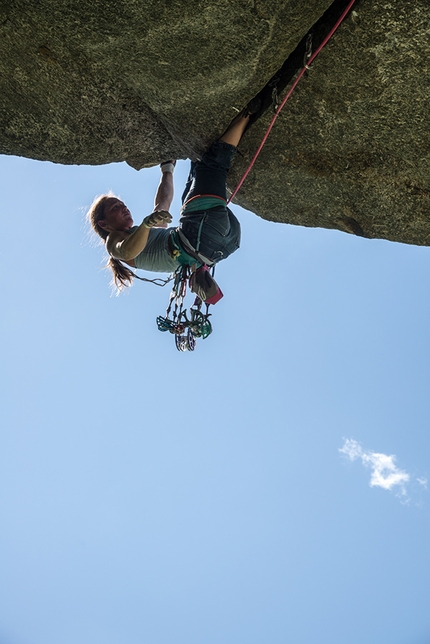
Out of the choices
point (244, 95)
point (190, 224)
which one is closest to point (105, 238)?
point (190, 224)

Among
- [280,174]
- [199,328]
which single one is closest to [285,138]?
[280,174]

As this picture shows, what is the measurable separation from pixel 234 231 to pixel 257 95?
1.09 metres

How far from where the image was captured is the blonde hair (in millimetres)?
4969

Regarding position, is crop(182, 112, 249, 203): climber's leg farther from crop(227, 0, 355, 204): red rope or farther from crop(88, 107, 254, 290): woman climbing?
crop(227, 0, 355, 204): red rope

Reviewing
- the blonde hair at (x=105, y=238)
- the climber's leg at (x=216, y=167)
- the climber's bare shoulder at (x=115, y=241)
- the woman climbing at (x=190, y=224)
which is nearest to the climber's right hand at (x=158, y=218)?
the woman climbing at (x=190, y=224)

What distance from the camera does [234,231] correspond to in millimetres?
4633

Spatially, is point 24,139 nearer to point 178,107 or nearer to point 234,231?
point 178,107

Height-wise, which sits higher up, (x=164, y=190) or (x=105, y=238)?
(x=164, y=190)

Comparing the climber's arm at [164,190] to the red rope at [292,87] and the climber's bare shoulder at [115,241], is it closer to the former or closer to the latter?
the climber's bare shoulder at [115,241]

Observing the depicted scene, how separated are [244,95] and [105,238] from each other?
1860 millimetres

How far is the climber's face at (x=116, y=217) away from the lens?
16.0ft

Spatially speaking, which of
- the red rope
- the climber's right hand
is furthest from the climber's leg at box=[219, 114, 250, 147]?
the climber's right hand

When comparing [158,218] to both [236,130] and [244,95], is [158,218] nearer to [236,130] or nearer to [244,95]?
[236,130]

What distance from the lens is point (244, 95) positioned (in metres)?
3.78
